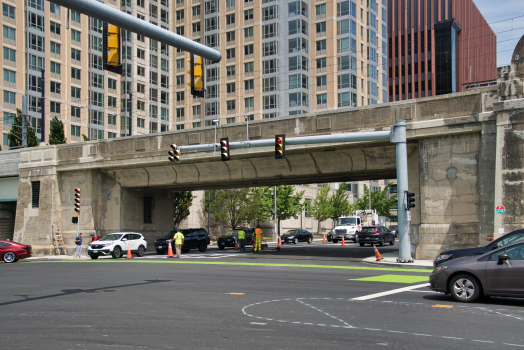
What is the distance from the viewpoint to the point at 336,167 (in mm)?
27516

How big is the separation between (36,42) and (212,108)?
28.2 metres

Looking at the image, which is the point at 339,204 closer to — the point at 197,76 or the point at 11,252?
the point at 11,252

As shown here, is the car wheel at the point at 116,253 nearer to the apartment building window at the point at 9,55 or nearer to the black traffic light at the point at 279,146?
the black traffic light at the point at 279,146

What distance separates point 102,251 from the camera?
29125mm

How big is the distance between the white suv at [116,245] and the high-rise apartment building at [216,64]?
46574mm

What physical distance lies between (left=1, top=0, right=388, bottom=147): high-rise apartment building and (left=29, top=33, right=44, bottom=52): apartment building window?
14 centimetres

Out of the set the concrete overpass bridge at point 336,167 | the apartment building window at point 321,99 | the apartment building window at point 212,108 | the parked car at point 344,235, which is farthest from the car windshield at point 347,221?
the apartment building window at point 212,108

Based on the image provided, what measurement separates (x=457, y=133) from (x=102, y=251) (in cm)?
1973

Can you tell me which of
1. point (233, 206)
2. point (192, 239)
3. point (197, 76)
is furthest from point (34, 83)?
point (197, 76)

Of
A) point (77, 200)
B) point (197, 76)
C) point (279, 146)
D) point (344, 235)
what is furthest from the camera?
point (344, 235)

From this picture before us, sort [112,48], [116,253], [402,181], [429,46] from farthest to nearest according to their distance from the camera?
[429,46] → [116,253] → [402,181] → [112,48]

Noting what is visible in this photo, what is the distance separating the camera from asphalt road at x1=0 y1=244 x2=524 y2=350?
7387mm

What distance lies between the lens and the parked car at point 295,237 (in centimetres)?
5000

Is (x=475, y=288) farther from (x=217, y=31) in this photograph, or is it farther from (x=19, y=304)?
(x=217, y=31)
